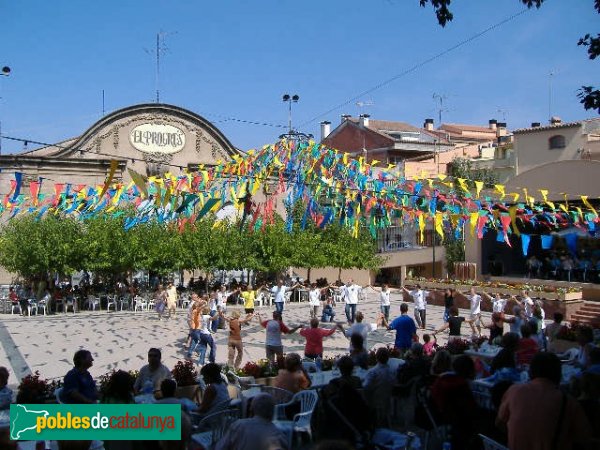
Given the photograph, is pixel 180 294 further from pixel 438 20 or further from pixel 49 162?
pixel 438 20

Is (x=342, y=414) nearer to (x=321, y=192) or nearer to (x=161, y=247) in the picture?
(x=321, y=192)

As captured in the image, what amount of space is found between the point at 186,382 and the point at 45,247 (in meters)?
18.8

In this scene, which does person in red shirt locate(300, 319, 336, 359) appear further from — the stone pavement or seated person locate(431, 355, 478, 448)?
seated person locate(431, 355, 478, 448)

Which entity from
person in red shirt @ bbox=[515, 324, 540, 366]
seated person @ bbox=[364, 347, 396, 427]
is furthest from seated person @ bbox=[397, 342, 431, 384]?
person in red shirt @ bbox=[515, 324, 540, 366]

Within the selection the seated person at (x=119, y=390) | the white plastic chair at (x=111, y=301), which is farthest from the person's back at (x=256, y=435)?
the white plastic chair at (x=111, y=301)

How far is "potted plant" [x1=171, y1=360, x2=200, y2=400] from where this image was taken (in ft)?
31.3

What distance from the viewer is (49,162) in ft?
112

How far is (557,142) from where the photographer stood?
115 ft

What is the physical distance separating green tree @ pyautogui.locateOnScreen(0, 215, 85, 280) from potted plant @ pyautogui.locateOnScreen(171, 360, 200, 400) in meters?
18.4

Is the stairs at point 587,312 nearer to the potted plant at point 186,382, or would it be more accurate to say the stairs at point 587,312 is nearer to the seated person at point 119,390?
the potted plant at point 186,382

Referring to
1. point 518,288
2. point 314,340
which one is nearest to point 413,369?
point 314,340

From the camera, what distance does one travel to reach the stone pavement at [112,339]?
599 inches

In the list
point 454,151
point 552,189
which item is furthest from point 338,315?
point 454,151

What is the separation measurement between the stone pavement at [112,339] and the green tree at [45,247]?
2.26 m
